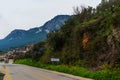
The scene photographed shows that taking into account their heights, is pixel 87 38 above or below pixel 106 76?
above

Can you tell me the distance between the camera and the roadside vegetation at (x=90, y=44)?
35.2m

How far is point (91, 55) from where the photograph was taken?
Answer: 4266 cm

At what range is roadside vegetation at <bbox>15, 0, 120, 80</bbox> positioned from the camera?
116 ft

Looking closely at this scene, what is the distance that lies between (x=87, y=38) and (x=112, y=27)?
251 inches

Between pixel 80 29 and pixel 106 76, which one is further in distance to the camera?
pixel 80 29

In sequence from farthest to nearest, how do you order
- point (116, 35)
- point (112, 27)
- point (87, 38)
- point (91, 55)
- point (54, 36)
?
point (54, 36), point (87, 38), point (91, 55), point (112, 27), point (116, 35)

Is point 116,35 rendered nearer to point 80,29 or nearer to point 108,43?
point 108,43

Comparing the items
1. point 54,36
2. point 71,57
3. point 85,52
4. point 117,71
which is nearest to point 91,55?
point 85,52

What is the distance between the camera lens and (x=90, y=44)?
43.9 meters

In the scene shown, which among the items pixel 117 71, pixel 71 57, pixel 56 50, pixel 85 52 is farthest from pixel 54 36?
pixel 117 71

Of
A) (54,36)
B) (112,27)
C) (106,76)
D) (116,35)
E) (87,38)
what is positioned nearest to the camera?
(106,76)

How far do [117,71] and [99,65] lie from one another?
7.04 metres

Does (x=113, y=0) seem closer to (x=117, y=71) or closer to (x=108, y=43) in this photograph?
(x=108, y=43)

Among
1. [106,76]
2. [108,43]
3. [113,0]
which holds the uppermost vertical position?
[113,0]
